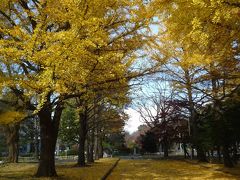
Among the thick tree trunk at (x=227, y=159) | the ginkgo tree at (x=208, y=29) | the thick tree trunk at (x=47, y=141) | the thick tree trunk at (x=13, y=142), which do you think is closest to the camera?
the ginkgo tree at (x=208, y=29)

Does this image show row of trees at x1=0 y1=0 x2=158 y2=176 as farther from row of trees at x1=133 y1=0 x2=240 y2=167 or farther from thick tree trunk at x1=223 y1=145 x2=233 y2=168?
thick tree trunk at x1=223 y1=145 x2=233 y2=168

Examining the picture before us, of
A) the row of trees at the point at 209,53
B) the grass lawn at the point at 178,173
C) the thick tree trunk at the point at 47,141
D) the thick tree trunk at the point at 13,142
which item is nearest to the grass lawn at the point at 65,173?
the thick tree trunk at the point at 47,141

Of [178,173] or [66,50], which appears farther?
[178,173]

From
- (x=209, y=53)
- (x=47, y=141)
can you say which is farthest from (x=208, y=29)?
(x=47, y=141)

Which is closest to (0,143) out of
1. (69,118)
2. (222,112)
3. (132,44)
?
(69,118)

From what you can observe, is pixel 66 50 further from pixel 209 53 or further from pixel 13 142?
pixel 13 142

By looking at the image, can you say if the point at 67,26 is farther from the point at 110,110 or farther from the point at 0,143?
the point at 0,143

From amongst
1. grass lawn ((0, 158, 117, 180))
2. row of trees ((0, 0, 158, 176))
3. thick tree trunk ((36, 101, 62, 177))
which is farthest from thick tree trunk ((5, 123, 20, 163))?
row of trees ((0, 0, 158, 176))

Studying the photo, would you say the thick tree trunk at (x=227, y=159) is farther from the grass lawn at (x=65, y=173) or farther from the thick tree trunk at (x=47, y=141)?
the thick tree trunk at (x=47, y=141)

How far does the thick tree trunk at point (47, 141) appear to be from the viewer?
13.6 m

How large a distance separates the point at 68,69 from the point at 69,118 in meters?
42.5

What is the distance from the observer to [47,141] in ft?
45.9

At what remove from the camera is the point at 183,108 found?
31.0 metres

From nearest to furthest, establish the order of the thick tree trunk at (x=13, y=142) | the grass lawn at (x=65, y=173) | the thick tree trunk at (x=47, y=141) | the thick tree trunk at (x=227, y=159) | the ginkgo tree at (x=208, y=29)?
the ginkgo tree at (x=208, y=29), the grass lawn at (x=65, y=173), the thick tree trunk at (x=47, y=141), the thick tree trunk at (x=227, y=159), the thick tree trunk at (x=13, y=142)
